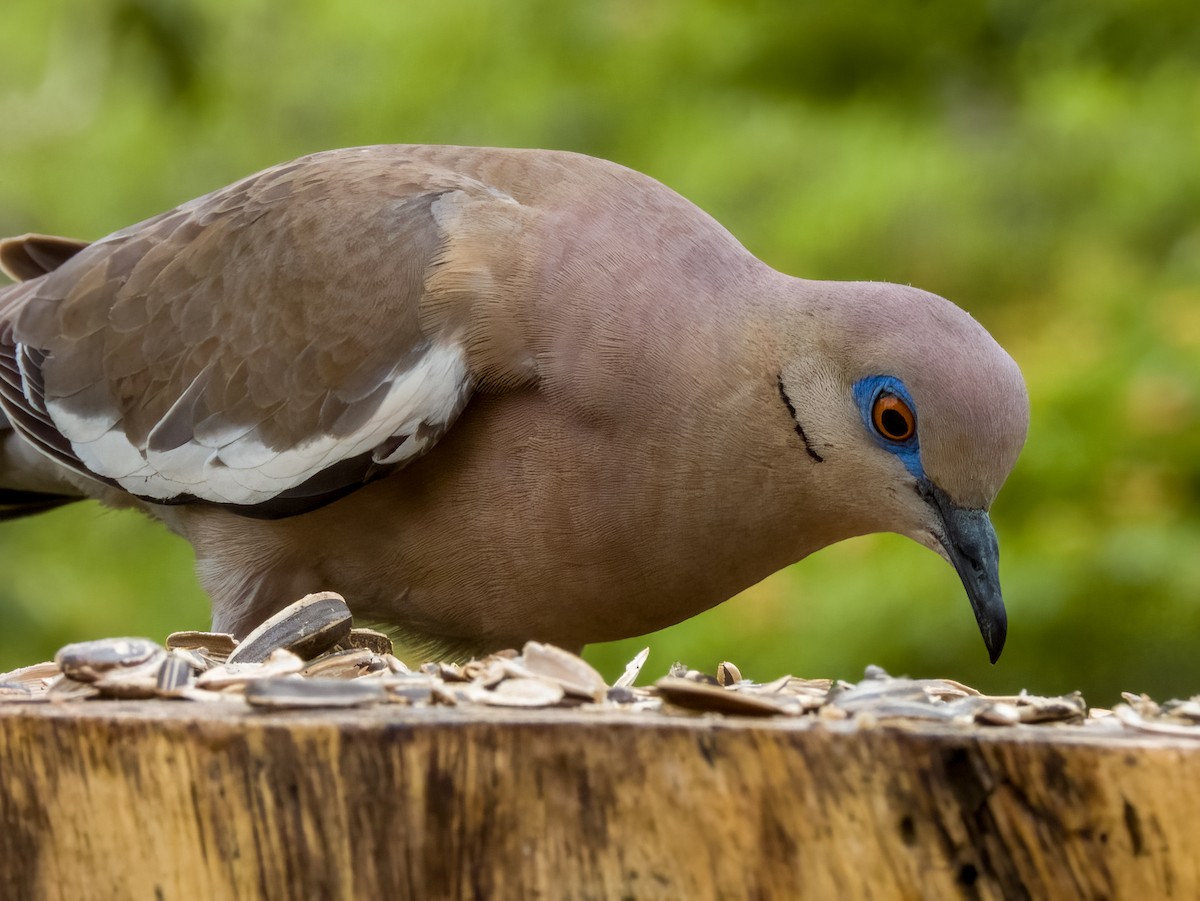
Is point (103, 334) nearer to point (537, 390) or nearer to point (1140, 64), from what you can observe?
point (537, 390)

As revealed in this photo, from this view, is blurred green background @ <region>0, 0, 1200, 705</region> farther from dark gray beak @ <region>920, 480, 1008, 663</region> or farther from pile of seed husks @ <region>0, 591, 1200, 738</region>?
pile of seed husks @ <region>0, 591, 1200, 738</region>

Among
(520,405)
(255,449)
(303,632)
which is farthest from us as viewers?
(255,449)

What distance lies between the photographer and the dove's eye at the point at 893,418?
126 inches

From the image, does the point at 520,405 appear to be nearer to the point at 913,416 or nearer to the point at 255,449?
the point at 255,449

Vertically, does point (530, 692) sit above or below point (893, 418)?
below

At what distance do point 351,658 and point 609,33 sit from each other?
481 centimetres

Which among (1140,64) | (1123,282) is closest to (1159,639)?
(1123,282)

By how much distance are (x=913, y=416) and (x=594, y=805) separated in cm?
150

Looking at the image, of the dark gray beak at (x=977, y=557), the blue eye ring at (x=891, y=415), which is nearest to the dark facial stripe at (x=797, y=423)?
the blue eye ring at (x=891, y=415)

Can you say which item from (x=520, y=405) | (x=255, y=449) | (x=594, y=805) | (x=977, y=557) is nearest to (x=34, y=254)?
(x=255, y=449)

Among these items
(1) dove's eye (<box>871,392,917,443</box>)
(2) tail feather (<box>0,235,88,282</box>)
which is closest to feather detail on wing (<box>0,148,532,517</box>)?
(2) tail feather (<box>0,235,88,282</box>)

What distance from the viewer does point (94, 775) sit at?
2.09 m

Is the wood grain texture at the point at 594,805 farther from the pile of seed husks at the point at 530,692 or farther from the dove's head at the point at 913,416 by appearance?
the dove's head at the point at 913,416

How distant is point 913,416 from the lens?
10.5ft
